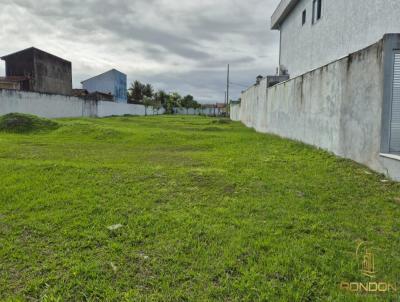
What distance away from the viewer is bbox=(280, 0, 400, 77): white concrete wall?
699 cm

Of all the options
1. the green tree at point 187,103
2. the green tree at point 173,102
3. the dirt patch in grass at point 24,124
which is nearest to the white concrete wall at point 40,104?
the dirt patch in grass at point 24,124

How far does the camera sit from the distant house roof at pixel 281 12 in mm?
14190

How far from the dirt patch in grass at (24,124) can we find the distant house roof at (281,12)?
1207 centimetres

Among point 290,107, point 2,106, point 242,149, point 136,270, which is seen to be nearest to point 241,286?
point 136,270

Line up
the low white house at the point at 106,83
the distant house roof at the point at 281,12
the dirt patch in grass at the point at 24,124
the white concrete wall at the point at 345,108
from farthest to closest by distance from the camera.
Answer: the low white house at the point at 106,83, the distant house roof at the point at 281,12, the dirt patch in grass at the point at 24,124, the white concrete wall at the point at 345,108

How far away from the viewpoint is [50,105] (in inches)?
843

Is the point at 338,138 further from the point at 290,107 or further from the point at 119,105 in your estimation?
the point at 119,105

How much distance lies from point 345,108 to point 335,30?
14.5 feet

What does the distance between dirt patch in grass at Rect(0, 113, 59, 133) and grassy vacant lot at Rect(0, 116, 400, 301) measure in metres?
7.63

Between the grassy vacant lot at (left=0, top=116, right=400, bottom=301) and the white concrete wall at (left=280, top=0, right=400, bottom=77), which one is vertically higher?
the white concrete wall at (left=280, top=0, right=400, bottom=77)

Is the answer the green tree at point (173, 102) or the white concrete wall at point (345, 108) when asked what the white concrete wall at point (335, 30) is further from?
the green tree at point (173, 102)

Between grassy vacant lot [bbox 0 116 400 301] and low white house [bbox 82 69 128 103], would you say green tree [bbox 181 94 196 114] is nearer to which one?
low white house [bbox 82 69 128 103]

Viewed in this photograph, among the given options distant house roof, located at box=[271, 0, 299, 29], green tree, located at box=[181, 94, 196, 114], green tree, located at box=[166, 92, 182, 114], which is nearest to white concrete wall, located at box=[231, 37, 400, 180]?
distant house roof, located at box=[271, 0, 299, 29]

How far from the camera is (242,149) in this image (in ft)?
28.5
